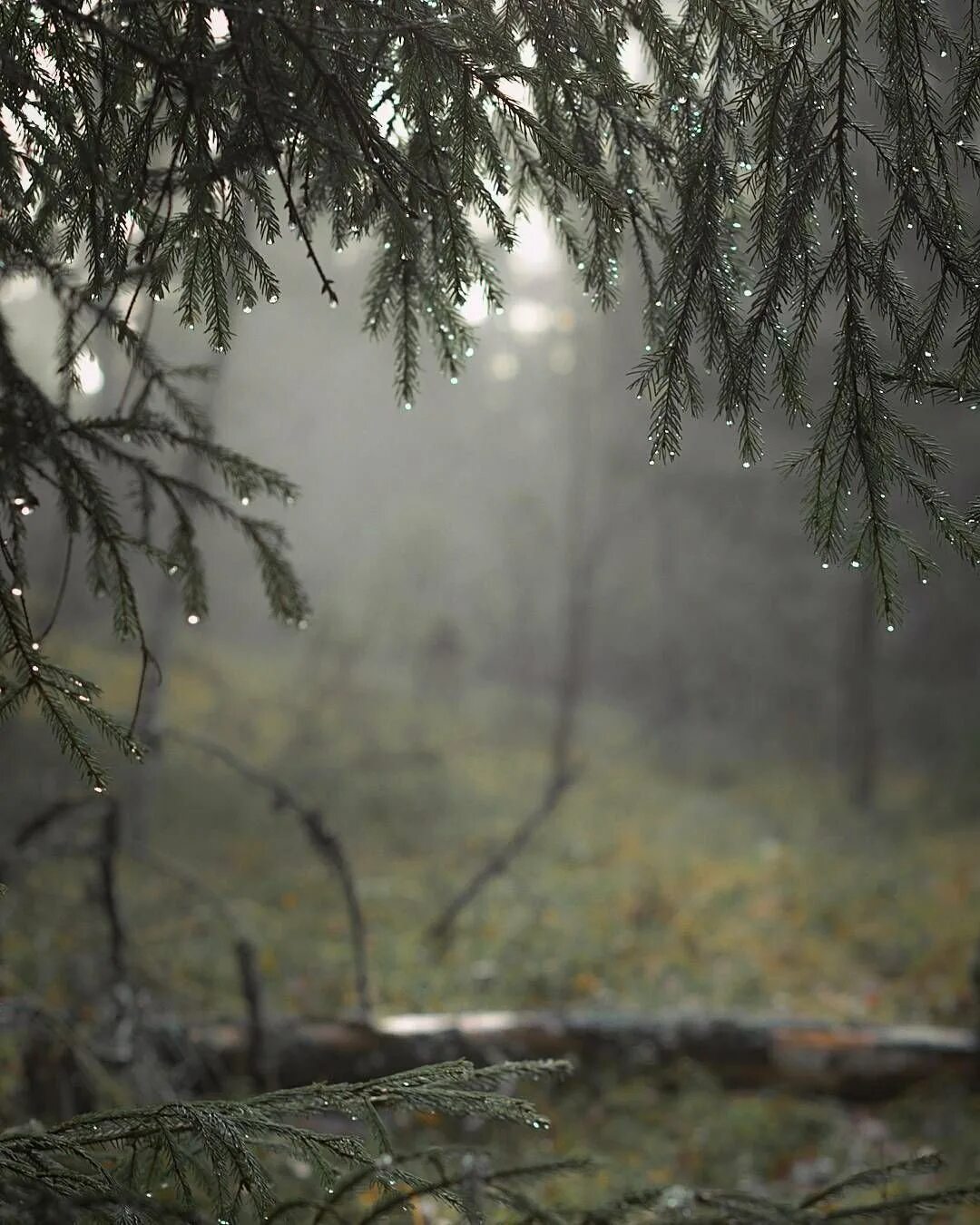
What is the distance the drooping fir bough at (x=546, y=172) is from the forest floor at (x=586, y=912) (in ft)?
10.2

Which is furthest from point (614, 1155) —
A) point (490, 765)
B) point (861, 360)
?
point (490, 765)

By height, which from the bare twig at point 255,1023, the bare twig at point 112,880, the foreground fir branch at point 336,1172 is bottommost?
the foreground fir branch at point 336,1172

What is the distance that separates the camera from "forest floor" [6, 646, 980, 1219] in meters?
5.39

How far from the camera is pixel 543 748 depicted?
16531 mm

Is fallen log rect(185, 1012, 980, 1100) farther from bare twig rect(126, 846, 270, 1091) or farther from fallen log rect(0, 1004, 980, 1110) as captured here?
bare twig rect(126, 846, 270, 1091)

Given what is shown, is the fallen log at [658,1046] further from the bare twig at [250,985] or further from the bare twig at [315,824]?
the bare twig at [315,824]

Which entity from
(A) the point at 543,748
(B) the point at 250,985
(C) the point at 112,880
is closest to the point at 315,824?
(B) the point at 250,985

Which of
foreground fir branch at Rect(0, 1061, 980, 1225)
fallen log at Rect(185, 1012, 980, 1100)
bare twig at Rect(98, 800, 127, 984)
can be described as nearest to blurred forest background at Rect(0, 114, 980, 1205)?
fallen log at Rect(185, 1012, 980, 1100)

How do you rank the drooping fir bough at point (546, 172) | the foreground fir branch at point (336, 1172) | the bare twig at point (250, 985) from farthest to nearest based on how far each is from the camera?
the bare twig at point (250, 985) < the drooping fir bough at point (546, 172) < the foreground fir branch at point (336, 1172)

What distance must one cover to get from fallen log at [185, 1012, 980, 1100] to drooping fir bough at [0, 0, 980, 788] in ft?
12.5

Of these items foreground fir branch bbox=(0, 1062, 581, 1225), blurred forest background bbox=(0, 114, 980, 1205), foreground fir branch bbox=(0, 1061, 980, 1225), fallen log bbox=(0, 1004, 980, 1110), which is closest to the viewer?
foreground fir branch bbox=(0, 1061, 980, 1225)

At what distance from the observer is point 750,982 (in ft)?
24.3

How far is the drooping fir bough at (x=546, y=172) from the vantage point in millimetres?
2154

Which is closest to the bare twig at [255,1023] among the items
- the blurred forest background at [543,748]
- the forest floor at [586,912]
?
the blurred forest background at [543,748]
